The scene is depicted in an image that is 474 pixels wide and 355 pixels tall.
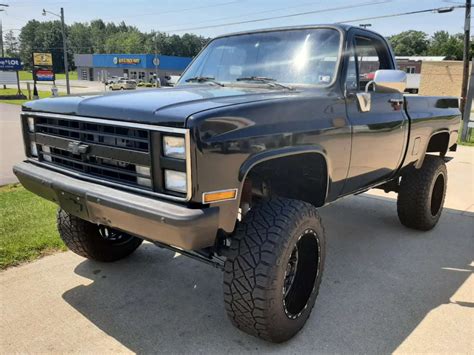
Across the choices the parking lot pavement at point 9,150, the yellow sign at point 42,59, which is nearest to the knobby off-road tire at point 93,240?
the parking lot pavement at point 9,150

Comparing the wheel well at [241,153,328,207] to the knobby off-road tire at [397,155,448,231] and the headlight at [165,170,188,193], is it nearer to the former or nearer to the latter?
the headlight at [165,170,188,193]

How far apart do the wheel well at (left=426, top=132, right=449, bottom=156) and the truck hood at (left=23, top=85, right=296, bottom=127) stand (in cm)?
283

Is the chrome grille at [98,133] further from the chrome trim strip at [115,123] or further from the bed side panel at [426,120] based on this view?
the bed side panel at [426,120]

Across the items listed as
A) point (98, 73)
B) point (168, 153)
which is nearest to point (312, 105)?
point (168, 153)

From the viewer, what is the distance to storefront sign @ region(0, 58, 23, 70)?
114 ft

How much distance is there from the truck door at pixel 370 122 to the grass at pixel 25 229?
291 centimetres

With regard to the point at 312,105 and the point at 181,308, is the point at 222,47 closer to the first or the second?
the point at 312,105

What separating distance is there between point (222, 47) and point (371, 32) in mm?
1396

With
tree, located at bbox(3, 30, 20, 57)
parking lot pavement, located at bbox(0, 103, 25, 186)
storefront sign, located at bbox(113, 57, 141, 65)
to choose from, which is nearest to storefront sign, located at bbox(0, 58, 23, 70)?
parking lot pavement, located at bbox(0, 103, 25, 186)

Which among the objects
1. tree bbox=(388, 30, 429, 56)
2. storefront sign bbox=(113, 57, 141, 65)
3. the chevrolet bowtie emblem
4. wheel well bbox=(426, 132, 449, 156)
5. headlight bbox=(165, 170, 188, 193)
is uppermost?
tree bbox=(388, 30, 429, 56)

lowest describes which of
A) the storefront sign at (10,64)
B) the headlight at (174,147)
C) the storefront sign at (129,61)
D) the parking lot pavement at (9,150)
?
the parking lot pavement at (9,150)

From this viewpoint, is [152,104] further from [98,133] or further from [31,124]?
[31,124]

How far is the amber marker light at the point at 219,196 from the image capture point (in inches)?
91.4

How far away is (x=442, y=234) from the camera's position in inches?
198
